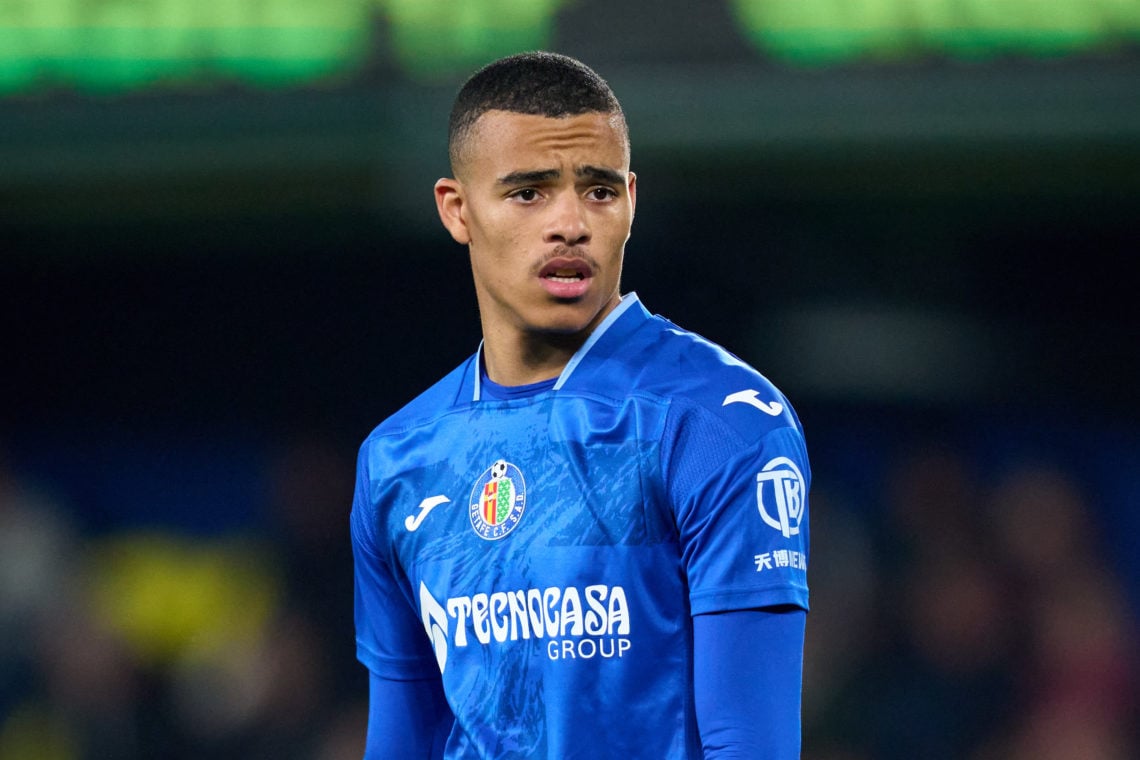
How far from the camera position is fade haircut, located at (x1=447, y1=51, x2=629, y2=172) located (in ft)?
8.73

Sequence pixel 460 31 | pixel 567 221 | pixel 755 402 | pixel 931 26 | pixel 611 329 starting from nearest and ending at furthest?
pixel 755 402
pixel 567 221
pixel 611 329
pixel 931 26
pixel 460 31

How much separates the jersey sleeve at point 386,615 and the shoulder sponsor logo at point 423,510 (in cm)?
11

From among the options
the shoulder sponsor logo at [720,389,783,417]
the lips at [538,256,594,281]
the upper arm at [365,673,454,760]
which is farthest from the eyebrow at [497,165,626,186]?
the upper arm at [365,673,454,760]

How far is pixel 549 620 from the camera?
253 cm

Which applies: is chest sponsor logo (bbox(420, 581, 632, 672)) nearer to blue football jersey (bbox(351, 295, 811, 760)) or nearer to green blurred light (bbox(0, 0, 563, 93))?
blue football jersey (bbox(351, 295, 811, 760))

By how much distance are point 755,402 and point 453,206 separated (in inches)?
26.1

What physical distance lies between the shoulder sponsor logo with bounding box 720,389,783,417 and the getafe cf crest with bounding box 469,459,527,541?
36 centimetres

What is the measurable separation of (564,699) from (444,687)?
1.05 ft

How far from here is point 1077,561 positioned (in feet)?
24.4

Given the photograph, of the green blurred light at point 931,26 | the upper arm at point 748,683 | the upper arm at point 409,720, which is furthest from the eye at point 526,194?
the green blurred light at point 931,26

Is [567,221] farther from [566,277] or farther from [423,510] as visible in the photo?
[423,510]

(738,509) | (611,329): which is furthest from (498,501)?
(738,509)

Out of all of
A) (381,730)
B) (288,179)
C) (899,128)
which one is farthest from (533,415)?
(288,179)

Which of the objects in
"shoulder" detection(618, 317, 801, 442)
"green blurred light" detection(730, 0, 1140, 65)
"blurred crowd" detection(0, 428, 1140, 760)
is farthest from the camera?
"blurred crowd" detection(0, 428, 1140, 760)
